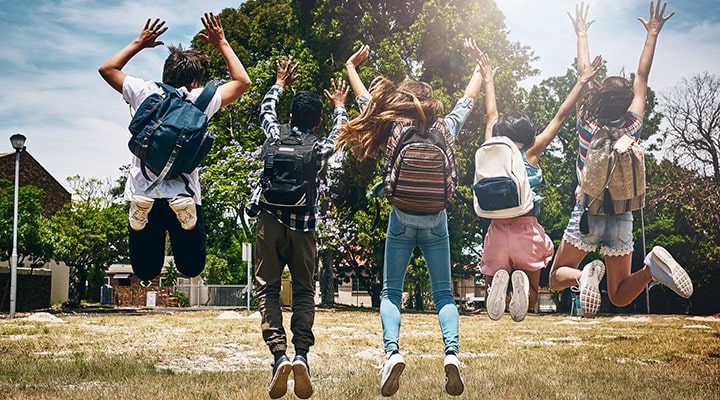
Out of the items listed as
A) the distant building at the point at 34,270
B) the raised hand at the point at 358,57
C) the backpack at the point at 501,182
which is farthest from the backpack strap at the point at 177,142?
the distant building at the point at 34,270

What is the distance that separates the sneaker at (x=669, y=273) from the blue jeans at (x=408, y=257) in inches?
75.4

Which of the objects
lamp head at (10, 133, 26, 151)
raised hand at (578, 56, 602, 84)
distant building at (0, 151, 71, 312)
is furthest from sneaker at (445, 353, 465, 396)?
distant building at (0, 151, 71, 312)

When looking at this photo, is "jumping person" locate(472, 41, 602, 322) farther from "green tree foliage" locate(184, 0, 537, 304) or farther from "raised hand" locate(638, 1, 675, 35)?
"green tree foliage" locate(184, 0, 537, 304)

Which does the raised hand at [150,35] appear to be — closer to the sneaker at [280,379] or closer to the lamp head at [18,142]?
→ the sneaker at [280,379]

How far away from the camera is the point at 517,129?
670cm

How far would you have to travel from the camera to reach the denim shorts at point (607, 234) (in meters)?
6.66

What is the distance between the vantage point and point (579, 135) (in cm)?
675

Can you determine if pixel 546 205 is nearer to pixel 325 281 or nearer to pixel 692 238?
pixel 692 238

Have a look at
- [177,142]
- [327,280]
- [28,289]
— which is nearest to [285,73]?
[177,142]

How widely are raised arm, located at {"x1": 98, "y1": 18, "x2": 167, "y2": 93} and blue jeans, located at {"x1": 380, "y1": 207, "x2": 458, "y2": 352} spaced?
2722mm

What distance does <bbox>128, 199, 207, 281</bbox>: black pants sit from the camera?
5.66 metres

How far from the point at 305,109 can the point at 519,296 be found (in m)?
2.71

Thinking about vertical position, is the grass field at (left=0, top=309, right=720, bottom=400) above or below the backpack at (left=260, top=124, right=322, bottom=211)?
below

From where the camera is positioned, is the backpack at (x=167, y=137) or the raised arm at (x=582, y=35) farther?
the raised arm at (x=582, y=35)
